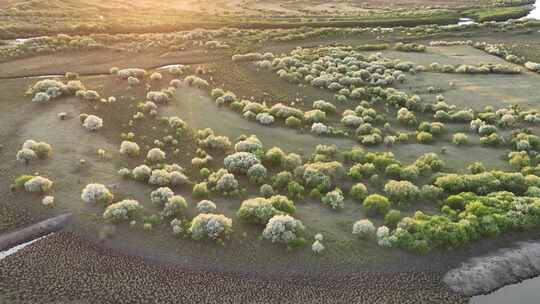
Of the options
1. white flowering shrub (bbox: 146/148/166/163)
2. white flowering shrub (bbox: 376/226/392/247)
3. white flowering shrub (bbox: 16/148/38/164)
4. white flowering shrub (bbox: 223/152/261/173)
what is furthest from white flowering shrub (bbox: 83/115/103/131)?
white flowering shrub (bbox: 376/226/392/247)

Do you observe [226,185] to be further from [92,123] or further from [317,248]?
[92,123]

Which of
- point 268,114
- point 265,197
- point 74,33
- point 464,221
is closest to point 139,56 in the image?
point 74,33

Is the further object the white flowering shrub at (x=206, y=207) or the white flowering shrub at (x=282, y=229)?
the white flowering shrub at (x=206, y=207)

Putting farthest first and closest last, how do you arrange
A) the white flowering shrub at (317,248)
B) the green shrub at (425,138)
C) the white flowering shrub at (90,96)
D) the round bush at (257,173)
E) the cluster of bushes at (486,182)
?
the white flowering shrub at (90,96) → the green shrub at (425,138) → the round bush at (257,173) → the cluster of bushes at (486,182) → the white flowering shrub at (317,248)

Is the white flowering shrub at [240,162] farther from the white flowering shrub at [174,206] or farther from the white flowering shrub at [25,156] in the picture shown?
the white flowering shrub at [25,156]

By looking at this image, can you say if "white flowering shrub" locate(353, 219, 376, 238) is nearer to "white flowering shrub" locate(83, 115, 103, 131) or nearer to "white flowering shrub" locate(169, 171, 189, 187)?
"white flowering shrub" locate(169, 171, 189, 187)

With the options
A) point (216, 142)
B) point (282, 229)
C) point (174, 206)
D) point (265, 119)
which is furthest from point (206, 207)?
point (265, 119)

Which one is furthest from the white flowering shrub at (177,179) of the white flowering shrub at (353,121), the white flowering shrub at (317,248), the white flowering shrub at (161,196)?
the white flowering shrub at (353,121)
